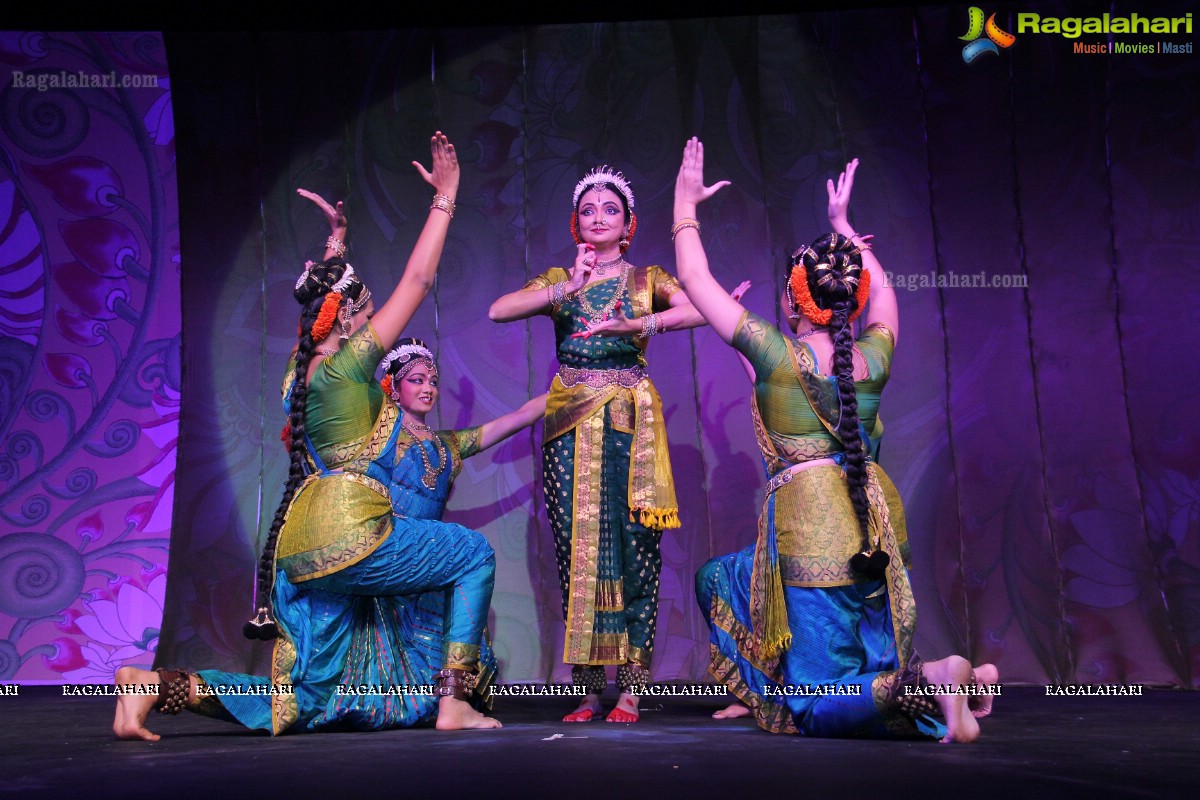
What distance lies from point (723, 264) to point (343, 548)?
86.7 inches

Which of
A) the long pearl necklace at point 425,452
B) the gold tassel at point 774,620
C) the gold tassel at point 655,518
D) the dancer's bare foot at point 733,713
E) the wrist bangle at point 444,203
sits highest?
the wrist bangle at point 444,203

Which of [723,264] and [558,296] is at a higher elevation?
[723,264]

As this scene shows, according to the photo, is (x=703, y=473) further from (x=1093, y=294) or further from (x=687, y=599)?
(x=1093, y=294)

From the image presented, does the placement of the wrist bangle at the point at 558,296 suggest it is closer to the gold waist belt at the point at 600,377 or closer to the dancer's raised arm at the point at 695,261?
the gold waist belt at the point at 600,377

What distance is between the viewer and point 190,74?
16.9 feet

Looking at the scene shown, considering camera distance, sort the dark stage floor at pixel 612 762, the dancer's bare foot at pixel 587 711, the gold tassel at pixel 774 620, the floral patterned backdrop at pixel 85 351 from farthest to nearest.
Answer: the floral patterned backdrop at pixel 85 351, the dancer's bare foot at pixel 587 711, the gold tassel at pixel 774 620, the dark stage floor at pixel 612 762

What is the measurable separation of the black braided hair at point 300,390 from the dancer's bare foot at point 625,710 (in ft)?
3.35

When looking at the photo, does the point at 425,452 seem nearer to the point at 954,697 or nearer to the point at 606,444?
the point at 606,444

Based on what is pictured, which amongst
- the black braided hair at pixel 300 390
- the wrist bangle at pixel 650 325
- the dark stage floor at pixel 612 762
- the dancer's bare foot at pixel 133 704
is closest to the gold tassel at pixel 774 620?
the dark stage floor at pixel 612 762

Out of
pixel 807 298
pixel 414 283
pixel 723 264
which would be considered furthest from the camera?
pixel 723 264

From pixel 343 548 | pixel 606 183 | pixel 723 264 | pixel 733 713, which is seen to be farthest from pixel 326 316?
pixel 723 264

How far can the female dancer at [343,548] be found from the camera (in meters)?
3.39

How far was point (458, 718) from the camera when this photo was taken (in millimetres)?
3371

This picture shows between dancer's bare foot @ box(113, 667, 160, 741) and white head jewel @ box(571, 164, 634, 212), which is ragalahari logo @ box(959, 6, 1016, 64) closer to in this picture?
white head jewel @ box(571, 164, 634, 212)
